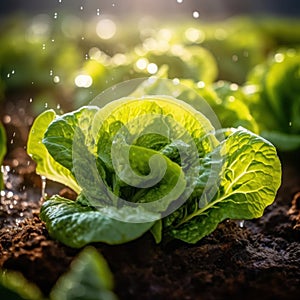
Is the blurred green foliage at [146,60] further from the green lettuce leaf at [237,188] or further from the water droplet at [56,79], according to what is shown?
the green lettuce leaf at [237,188]

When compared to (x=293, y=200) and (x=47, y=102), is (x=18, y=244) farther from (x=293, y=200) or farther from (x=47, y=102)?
(x=47, y=102)

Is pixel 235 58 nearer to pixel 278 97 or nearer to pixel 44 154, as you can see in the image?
pixel 278 97

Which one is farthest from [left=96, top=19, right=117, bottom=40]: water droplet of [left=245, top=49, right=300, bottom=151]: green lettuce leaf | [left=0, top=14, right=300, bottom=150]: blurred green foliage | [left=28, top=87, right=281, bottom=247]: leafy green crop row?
[left=28, top=87, right=281, bottom=247]: leafy green crop row

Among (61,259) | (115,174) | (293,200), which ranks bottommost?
(293,200)

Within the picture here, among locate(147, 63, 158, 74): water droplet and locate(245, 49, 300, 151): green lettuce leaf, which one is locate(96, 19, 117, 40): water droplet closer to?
locate(147, 63, 158, 74): water droplet

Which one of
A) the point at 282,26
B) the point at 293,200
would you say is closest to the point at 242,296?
the point at 293,200

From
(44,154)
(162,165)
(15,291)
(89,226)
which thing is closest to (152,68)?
(44,154)
